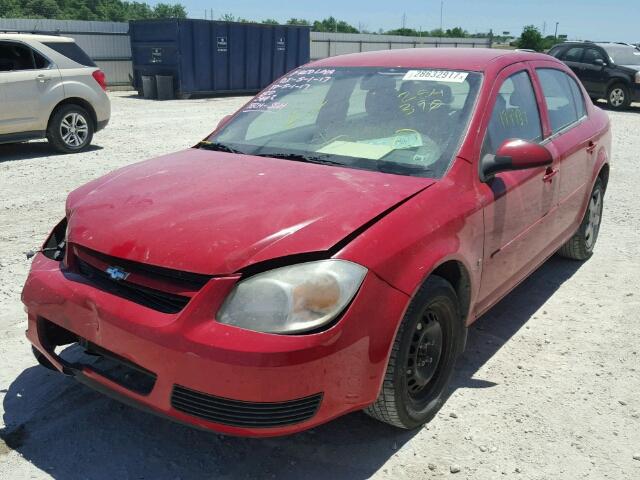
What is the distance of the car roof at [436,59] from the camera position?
3.67m

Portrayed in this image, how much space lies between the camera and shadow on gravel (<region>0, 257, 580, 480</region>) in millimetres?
2676

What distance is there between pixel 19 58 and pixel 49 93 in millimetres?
623

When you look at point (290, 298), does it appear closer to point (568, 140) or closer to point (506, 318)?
point (506, 318)

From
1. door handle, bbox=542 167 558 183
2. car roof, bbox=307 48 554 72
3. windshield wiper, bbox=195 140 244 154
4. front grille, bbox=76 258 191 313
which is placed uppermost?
car roof, bbox=307 48 554 72

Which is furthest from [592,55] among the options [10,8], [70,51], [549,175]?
[10,8]

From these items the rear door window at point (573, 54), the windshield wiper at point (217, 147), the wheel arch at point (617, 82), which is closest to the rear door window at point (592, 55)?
the rear door window at point (573, 54)

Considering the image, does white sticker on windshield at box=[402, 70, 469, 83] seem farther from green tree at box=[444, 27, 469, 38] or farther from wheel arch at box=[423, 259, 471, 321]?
green tree at box=[444, 27, 469, 38]

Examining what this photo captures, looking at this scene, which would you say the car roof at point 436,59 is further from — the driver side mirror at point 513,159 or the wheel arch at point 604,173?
the wheel arch at point 604,173

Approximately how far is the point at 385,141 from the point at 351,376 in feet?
4.66

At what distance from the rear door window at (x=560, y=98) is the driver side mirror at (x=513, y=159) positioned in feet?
3.78

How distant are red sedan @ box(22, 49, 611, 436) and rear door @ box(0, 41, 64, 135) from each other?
6.36 m

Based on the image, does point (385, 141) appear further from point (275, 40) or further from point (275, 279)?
point (275, 40)

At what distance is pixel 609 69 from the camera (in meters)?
17.4

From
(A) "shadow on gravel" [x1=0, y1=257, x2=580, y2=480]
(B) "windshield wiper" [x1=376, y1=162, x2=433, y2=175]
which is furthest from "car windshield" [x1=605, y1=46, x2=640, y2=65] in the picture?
(A) "shadow on gravel" [x1=0, y1=257, x2=580, y2=480]
